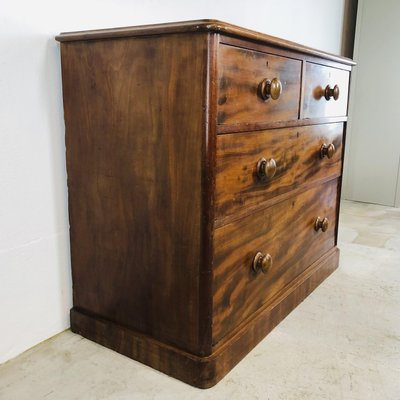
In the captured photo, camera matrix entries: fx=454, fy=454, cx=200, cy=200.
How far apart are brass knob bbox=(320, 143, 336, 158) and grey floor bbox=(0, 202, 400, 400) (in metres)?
0.51

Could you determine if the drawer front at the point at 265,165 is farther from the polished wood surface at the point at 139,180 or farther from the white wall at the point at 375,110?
the white wall at the point at 375,110

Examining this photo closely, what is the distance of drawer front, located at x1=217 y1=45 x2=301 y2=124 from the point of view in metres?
1.01

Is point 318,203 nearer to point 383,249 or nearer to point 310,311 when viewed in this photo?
point 310,311

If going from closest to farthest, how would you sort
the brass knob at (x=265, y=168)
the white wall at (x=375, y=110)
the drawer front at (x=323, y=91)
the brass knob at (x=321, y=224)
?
the brass knob at (x=265, y=168) → the drawer front at (x=323, y=91) → the brass knob at (x=321, y=224) → the white wall at (x=375, y=110)

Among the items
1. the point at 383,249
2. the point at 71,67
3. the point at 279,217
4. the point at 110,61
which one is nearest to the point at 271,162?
the point at 279,217

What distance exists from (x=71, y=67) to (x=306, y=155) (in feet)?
2.53

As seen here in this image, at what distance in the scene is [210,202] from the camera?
40.3 inches

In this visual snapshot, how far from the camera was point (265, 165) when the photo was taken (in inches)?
46.5

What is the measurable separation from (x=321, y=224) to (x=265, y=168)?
601mm

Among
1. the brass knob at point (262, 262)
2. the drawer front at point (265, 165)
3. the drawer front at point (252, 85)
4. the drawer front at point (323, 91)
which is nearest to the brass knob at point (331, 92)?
the drawer front at point (323, 91)

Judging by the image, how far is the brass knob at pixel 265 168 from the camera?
3.87ft

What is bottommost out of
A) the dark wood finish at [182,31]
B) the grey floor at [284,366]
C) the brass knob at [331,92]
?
the grey floor at [284,366]

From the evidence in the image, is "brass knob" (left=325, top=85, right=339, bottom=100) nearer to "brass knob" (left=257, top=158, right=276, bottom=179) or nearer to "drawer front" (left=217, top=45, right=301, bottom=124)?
"drawer front" (left=217, top=45, right=301, bottom=124)

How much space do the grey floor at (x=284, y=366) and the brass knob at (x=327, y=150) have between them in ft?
1.67
